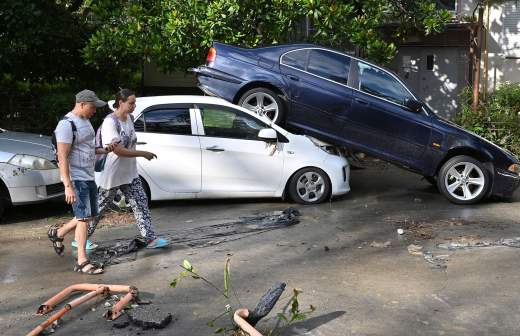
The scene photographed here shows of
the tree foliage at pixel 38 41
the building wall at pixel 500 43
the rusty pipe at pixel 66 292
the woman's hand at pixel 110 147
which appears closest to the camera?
the rusty pipe at pixel 66 292

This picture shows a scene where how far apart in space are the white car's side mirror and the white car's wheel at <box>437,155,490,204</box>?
8.20 feet

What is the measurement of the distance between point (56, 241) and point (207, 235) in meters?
1.73

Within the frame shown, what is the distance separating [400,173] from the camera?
1249 centimetres

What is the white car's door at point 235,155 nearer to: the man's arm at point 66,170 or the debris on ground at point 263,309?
the man's arm at point 66,170

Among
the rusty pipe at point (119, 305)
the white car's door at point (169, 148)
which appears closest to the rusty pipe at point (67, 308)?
the rusty pipe at point (119, 305)

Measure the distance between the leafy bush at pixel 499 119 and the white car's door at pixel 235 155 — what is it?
5.67m

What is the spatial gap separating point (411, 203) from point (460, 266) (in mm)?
3277

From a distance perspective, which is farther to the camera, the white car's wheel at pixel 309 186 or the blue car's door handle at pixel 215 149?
the white car's wheel at pixel 309 186

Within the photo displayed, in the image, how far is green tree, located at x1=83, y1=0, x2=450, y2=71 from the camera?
37.0 feet

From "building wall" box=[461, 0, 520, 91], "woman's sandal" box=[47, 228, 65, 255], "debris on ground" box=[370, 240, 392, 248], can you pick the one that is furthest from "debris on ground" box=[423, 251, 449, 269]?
"building wall" box=[461, 0, 520, 91]

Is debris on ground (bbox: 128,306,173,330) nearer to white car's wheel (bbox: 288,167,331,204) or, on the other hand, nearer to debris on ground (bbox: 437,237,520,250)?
debris on ground (bbox: 437,237,520,250)

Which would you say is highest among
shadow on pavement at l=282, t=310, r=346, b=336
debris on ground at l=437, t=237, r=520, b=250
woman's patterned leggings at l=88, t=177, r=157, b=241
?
woman's patterned leggings at l=88, t=177, r=157, b=241

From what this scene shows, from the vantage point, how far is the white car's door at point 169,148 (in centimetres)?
898

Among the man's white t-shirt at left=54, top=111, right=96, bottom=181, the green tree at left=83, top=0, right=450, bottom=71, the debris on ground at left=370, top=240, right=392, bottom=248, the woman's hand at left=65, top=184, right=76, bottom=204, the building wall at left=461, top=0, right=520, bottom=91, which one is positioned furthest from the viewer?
the building wall at left=461, top=0, right=520, bottom=91
